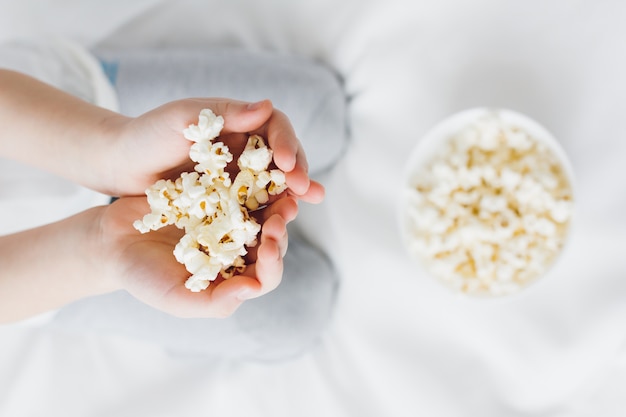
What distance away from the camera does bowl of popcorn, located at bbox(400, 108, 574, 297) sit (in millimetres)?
751

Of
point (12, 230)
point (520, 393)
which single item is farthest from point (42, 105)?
point (520, 393)

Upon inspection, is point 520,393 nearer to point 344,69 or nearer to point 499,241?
point 499,241

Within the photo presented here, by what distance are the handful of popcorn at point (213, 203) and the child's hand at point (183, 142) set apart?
15 mm

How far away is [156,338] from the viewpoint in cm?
83

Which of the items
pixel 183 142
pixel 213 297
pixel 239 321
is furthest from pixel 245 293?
pixel 239 321

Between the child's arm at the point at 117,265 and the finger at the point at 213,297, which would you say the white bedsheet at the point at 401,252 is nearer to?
the child's arm at the point at 117,265

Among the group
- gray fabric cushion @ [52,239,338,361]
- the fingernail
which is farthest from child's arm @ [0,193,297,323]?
gray fabric cushion @ [52,239,338,361]

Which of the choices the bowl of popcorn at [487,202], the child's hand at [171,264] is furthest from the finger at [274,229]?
the bowl of popcorn at [487,202]

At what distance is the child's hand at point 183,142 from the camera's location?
1.63 feet

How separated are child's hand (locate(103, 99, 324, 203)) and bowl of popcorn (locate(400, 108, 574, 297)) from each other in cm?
29

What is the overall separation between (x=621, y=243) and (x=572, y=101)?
0.19m

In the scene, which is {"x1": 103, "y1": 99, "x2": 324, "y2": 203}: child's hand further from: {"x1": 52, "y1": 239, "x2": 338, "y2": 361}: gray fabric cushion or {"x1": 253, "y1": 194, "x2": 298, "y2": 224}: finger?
{"x1": 52, "y1": 239, "x2": 338, "y2": 361}: gray fabric cushion

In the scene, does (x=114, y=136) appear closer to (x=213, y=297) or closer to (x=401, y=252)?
(x=213, y=297)

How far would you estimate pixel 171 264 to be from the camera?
0.56 metres
